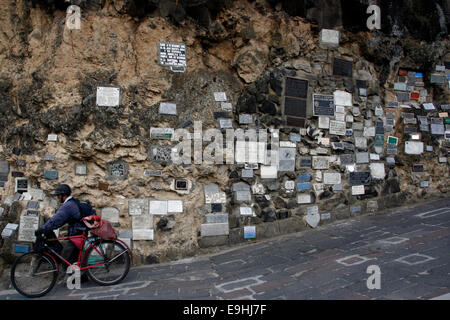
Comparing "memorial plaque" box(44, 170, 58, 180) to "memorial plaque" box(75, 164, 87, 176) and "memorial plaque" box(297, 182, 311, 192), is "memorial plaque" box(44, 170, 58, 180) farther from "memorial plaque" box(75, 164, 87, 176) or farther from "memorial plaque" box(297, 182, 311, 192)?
"memorial plaque" box(297, 182, 311, 192)

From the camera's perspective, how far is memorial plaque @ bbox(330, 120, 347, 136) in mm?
6492

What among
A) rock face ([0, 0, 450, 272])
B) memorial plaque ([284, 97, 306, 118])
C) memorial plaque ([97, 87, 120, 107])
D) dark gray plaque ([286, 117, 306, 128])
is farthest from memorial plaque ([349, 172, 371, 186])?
memorial plaque ([97, 87, 120, 107])

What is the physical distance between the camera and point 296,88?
635 cm

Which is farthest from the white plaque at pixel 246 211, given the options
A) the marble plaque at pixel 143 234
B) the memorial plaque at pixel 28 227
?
the memorial plaque at pixel 28 227

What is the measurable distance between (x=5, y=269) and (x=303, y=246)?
4333 mm

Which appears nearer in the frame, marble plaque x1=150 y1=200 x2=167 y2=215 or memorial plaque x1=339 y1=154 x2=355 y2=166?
marble plaque x1=150 y1=200 x2=167 y2=215

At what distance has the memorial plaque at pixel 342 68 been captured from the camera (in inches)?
263

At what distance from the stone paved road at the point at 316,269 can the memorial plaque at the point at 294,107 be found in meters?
2.10

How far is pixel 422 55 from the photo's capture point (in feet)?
23.8

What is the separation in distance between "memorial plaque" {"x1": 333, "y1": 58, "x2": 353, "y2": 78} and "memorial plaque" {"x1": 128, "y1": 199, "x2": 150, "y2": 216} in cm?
426

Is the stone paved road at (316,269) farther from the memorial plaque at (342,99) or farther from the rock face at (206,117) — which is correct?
the memorial plaque at (342,99)

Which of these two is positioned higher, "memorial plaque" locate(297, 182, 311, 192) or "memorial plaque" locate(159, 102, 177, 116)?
"memorial plaque" locate(159, 102, 177, 116)

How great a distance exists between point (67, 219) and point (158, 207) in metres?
1.44
